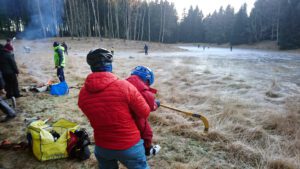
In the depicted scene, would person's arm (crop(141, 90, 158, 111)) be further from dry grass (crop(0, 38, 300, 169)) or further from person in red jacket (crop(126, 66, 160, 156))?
dry grass (crop(0, 38, 300, 169))

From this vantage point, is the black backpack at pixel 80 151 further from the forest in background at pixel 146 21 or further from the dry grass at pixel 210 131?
the forest in background at pixel 146 21

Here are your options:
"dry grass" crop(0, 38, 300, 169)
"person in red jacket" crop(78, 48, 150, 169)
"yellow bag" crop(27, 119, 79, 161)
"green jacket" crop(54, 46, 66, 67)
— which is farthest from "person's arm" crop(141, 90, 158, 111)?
"green jacket" crop(54, 46, 66, 67)

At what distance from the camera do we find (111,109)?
1476 mm

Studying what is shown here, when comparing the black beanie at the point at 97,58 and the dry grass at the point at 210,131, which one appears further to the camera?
the dry grass at the point at 210,131

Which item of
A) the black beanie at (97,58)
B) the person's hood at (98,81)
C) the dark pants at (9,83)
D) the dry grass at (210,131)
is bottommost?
the dry grass at (210,131)

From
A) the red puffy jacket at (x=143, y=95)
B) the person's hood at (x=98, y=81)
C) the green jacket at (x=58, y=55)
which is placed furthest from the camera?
the green jacket at (x=58, y=55)

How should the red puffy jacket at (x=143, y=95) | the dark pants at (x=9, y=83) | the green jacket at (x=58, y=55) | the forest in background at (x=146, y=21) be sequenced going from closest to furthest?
1. the red puffy jacket at (x=143, y=95)
2. the dark pants at (x=9, y=83)
3. the green jacket at (x=58, y=55)
4. the forest in background at (x=146, y=21)

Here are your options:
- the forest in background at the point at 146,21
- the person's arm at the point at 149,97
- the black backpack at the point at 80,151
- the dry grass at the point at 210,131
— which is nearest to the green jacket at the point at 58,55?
the dry grass at the point at 210,131

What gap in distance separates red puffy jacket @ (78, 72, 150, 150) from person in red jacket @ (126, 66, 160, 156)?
20cm

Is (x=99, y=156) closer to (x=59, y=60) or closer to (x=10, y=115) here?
(x=10, y=115)

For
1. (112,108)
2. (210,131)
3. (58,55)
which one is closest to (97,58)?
(112,108)

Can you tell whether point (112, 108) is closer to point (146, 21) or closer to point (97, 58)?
point (97, 58)

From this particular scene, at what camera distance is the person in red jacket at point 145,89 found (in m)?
1.91

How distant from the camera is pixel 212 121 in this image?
13.9 ft
